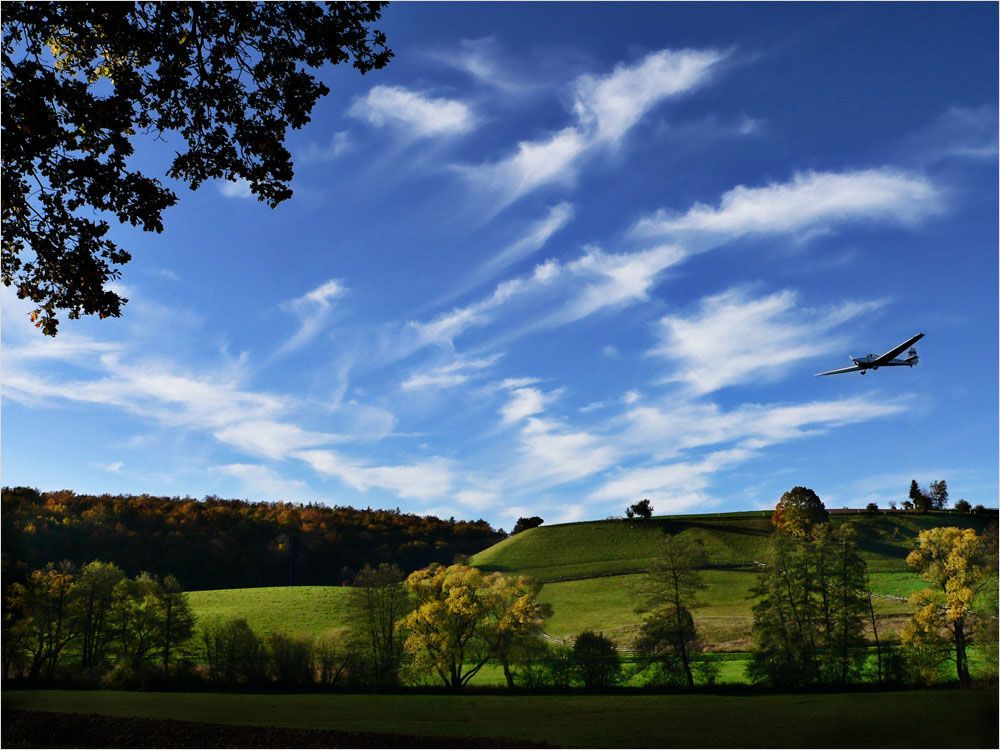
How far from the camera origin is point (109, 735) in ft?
81.5

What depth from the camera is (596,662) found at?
5631cm

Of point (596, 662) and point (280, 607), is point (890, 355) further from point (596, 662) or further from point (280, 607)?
point (280, 607)

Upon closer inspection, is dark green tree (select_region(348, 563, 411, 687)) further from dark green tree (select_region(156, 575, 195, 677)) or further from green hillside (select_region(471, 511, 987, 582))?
green hillside (select_region(471, 511, 987, 582))

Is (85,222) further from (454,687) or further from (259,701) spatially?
(454,687)

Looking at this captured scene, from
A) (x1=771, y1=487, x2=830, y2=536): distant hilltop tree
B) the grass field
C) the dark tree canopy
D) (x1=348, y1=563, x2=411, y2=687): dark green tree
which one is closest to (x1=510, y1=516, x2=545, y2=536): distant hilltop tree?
(x1=771, y1=487, x2=830, y2=536): distant hilltop tree

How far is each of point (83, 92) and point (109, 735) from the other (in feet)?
69.6

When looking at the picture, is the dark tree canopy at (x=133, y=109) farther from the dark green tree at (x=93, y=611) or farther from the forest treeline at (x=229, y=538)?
the forest treeline at (x=229, y=538)

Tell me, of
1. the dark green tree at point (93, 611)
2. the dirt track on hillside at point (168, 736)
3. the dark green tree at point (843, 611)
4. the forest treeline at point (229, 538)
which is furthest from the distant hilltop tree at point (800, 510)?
the dirt track on hillside at point (168, 736)

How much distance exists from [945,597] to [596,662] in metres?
27.7

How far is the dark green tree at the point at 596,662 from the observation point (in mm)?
55625

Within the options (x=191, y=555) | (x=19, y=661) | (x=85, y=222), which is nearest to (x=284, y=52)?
(x=85, y=222)

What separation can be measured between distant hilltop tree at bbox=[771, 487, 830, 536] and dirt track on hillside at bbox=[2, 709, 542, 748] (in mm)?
124042

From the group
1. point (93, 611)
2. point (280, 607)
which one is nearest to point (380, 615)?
point (93, 611)

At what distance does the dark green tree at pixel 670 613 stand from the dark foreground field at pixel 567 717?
7.17m
